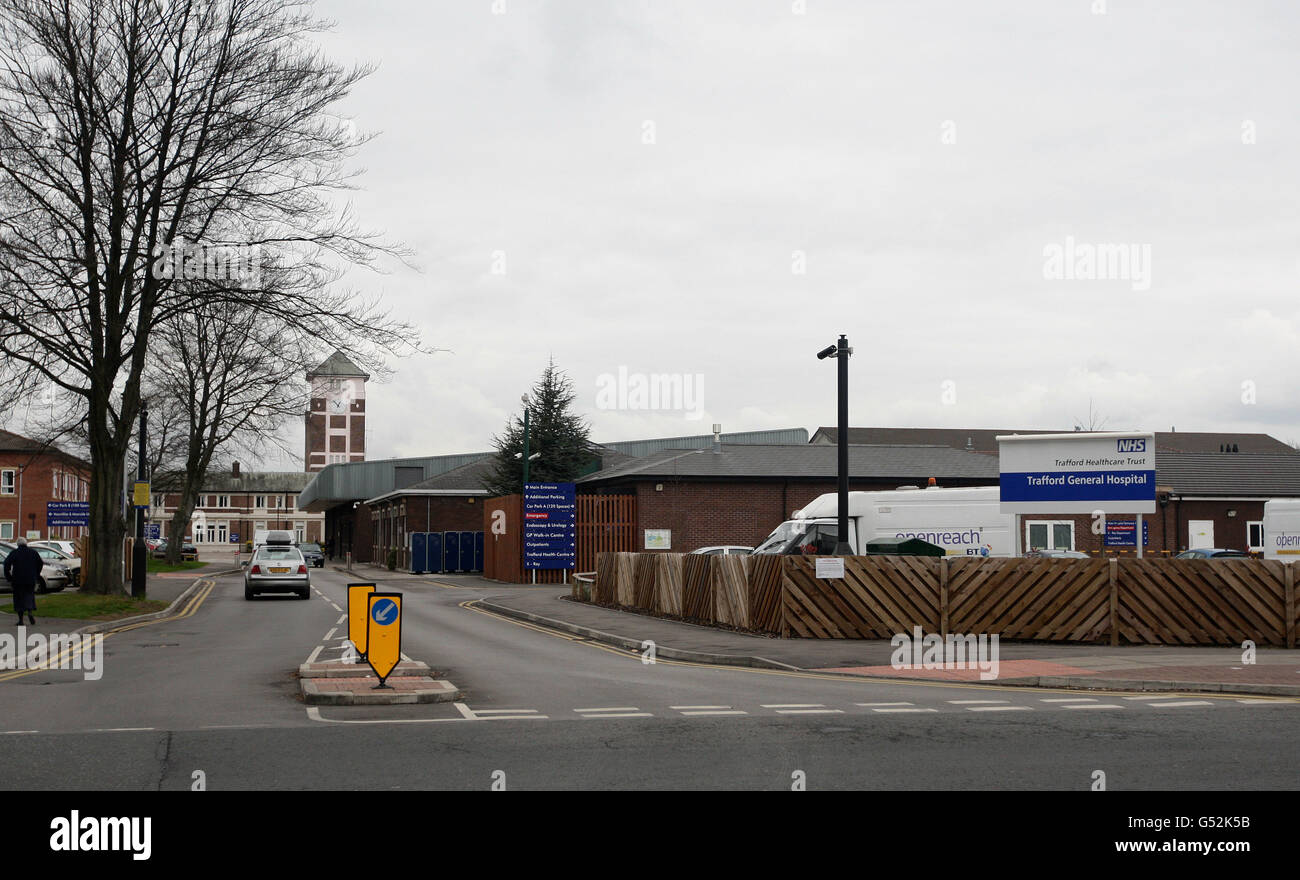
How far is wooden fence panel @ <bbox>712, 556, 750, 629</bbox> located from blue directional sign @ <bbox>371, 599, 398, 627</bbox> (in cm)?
943

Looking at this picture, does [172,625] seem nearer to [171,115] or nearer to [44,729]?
[171,115]

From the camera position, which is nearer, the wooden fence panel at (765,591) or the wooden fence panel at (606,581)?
the wooden fence panel at (765,591)

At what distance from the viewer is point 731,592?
2283cm

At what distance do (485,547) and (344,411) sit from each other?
87.2 metres

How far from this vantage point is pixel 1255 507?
160ft

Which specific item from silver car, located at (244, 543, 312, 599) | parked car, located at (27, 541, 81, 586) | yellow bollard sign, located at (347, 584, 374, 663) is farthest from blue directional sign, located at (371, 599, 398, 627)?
parked car, located at (27, 541, 81, 586)

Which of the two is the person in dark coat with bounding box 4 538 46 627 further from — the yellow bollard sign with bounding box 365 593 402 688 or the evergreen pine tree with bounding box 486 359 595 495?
the evergreen pine tree with bounding box 486 359 595 495

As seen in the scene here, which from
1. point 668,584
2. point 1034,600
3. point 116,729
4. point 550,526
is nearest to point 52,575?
point 550,526

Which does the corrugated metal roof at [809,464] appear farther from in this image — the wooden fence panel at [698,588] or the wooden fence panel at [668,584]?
the wooden fence panel at [698,588]

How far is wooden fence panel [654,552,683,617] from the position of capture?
84.7 ft

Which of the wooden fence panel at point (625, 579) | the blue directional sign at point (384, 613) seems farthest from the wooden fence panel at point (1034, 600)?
the blue directional sign at point (384, 613)

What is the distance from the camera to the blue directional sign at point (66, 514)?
47.7m

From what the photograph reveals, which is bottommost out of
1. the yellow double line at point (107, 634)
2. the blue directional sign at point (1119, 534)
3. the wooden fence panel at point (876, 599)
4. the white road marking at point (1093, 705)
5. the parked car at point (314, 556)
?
the parked car at point (314, 556)
